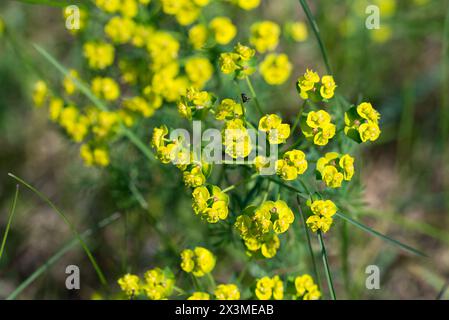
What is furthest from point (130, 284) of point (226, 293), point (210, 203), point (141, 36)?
point (141, 36)

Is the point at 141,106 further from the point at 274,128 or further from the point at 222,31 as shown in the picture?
the point at 274,128

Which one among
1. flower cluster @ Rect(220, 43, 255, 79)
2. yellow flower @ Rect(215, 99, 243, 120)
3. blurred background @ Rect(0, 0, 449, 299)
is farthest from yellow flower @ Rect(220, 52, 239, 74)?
blurred background @ Rect(0, 0, 449, 299)

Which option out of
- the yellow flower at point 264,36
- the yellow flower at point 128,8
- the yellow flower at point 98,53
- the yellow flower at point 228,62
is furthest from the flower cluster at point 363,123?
the yellow flower at point 98,53

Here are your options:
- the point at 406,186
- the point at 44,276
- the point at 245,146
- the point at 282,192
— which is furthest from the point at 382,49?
the point at 44,276

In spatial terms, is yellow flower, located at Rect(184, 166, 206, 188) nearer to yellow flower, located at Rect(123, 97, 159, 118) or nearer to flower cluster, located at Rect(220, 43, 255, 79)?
flower cluster, located at Rect(220, 43, 255, 79)
